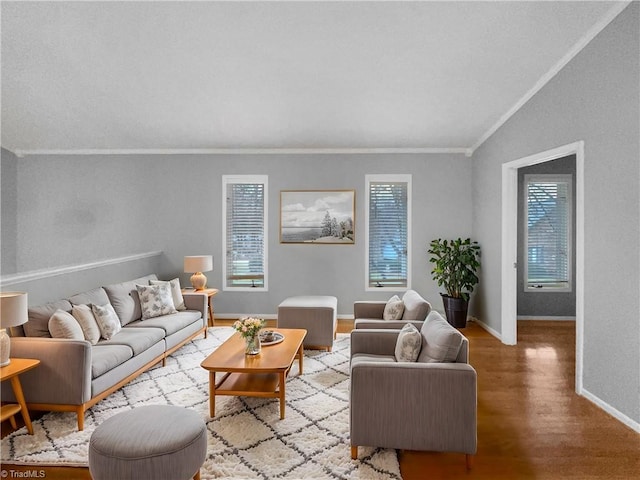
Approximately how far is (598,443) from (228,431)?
8.73ft

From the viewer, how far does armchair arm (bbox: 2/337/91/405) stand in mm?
2838

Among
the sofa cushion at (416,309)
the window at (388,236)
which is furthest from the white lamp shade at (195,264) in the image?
the sofa cushion at (416,309)

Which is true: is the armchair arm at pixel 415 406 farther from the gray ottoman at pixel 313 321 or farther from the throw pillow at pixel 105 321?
the throw pillow at pixel 105 321

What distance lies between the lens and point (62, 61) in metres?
4.03

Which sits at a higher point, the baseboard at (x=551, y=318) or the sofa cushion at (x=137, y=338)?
the sofa cushion at (x=137, y=338)

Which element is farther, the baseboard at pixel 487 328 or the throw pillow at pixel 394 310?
the baseboard at pixel 487 328

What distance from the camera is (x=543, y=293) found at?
21.1ft

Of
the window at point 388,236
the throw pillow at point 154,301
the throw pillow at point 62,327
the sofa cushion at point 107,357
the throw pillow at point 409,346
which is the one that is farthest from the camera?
the window at point 388,236

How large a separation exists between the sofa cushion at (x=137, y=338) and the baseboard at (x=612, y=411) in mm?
4166

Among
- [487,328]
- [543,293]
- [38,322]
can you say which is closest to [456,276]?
[487,328]

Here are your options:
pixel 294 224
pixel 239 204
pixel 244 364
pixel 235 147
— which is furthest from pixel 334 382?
pixel 235 147

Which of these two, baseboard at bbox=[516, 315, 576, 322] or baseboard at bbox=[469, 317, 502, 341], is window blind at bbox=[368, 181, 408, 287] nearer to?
baseboard at bbox=[469, 317, 502, 341]

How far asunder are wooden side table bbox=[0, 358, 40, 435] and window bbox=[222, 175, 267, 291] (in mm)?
3724

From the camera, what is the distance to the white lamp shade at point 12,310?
2.66 m
